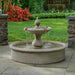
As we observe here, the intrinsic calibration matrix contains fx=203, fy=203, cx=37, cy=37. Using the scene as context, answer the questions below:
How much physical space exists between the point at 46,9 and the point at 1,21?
1517 cm

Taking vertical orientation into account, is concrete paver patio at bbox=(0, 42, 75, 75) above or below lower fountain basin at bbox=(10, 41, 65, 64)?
below

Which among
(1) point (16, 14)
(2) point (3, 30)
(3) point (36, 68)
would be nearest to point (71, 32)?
(2) point (3, 30)

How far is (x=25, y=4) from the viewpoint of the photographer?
19609mm

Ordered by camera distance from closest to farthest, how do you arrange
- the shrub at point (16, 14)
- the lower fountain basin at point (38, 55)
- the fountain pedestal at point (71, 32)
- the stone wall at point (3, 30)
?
1. the lower fountain basin at point (38, 55)
2. the fountain pedestal at point (71, 32)
3. the stone wall at point (3, 30)
4. the shrub at point (16, 14)

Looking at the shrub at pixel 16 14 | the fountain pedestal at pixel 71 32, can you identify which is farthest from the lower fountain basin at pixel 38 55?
the shrub at pixel 16 14

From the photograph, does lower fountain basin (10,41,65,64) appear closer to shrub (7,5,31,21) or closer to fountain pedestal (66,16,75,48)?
fountain pedestal (66,16,75,48)

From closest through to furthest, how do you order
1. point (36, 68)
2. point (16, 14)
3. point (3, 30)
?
point (36, 68) → point (3, 30) → point (16, 14)

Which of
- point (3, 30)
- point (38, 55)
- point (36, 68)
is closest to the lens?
point (36, 68)

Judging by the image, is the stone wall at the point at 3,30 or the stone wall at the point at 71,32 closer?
the stone wall at the point at 71,32

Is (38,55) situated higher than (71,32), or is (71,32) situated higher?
(71,32)

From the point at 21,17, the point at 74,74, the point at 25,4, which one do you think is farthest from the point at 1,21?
the point at 25,4

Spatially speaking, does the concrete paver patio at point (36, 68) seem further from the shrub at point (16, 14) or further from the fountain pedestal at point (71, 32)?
the shrub at point (16, 14)

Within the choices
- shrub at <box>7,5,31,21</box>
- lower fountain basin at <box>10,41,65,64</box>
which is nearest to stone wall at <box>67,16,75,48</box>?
lower fountain basin at <box>10,41,65,64</box>

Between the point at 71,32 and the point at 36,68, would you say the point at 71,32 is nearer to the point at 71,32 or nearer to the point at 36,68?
the point at 71,32
